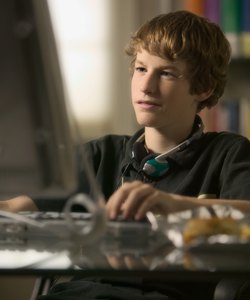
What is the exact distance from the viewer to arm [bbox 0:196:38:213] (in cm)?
128

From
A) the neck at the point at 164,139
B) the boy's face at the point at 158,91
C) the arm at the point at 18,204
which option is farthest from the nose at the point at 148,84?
the arm at the point at 18,204

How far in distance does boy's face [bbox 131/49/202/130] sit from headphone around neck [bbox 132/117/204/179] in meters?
0.06

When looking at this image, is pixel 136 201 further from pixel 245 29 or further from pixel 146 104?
pixel 245 29

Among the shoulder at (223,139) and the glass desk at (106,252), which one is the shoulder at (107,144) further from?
the glass desk at (106,252)

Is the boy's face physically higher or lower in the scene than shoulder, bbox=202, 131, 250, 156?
higher

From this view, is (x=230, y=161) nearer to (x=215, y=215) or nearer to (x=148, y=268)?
(x=215, y=215)

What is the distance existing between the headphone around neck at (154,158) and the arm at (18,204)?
0.25 metres

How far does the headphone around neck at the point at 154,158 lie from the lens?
148 centimetres

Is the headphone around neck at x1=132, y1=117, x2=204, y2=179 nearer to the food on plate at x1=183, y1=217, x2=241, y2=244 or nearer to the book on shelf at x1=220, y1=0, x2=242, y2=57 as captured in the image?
the food on plate at x1=183, y1=217, x2=241, y2=244

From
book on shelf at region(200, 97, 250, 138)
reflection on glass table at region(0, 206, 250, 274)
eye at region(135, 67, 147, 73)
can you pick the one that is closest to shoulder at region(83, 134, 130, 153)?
eye at region(135, 67, 147, 73)

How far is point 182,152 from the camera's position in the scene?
149 cm

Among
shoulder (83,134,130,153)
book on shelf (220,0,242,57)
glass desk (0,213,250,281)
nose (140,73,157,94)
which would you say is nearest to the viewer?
glass desk (0,213,250,281)

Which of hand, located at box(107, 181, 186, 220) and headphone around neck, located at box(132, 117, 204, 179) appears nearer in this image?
hand, located at box(107, 181, 186, 220)

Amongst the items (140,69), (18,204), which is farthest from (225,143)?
(18,204)
